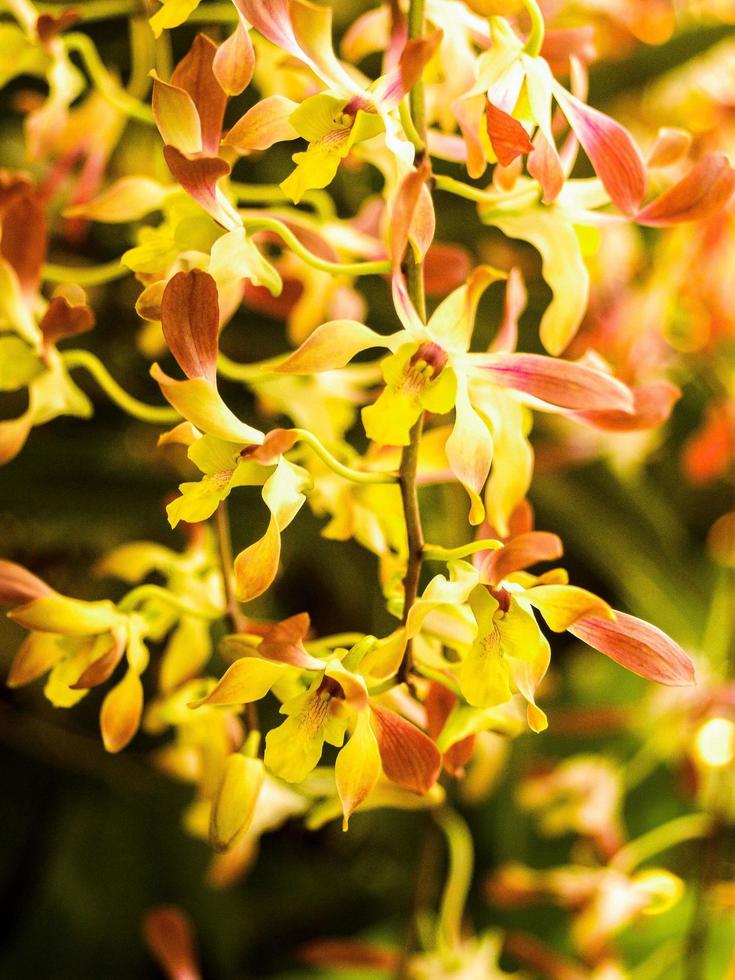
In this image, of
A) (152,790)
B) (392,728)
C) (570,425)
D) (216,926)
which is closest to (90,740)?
(152,790)

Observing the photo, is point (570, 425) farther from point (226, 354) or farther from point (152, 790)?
point (152, 790)

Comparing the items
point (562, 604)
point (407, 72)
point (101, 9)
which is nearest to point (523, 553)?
point (562, 604)

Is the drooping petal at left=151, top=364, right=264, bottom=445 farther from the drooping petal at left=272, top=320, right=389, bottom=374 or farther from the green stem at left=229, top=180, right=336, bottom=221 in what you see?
the green stem at left=229, top=180, right=336, bottom=221

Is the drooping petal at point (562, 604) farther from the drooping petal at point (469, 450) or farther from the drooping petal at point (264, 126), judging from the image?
the drooping petal at point (264, 126)

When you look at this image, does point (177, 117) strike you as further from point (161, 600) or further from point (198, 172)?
point (161, 600)

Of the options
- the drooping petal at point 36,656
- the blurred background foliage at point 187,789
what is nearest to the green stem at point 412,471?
the drooping petal at point 36,656
